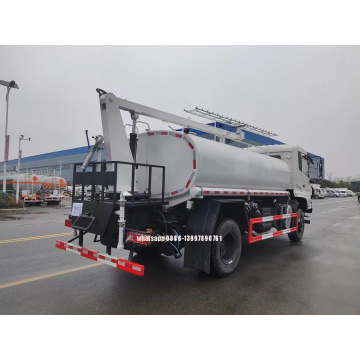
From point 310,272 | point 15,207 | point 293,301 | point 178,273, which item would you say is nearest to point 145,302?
point 178,273

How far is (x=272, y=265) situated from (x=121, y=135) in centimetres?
392

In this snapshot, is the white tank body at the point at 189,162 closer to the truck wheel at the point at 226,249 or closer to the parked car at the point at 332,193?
the truck wheel at the point at 226,249

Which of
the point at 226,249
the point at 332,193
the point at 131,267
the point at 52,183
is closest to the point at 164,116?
the point at 226,249

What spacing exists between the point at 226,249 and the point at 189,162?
5.83 ft

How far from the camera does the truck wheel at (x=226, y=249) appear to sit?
443 centimetres

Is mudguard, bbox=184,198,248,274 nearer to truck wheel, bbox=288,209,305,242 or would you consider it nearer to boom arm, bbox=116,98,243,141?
boom arm, bbox=116,98,243,141

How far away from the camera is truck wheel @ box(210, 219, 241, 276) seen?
4.43 meters

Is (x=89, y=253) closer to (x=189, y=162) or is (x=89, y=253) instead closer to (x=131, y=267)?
(x=131, y=267)

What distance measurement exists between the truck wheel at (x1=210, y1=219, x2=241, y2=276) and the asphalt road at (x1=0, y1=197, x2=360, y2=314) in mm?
182

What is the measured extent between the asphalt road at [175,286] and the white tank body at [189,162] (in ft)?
5.05

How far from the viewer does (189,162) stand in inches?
177

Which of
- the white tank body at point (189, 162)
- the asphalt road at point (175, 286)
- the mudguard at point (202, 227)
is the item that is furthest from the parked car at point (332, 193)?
the mudguard at point (202, 227)

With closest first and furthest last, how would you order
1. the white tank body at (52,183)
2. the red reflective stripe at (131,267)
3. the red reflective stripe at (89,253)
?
the red reflective stripe at (131,267) < the red reflective stripe at (89,253) < the white tank body at (52,183)

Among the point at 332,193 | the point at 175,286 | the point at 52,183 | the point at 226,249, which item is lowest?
the point at 175,286
